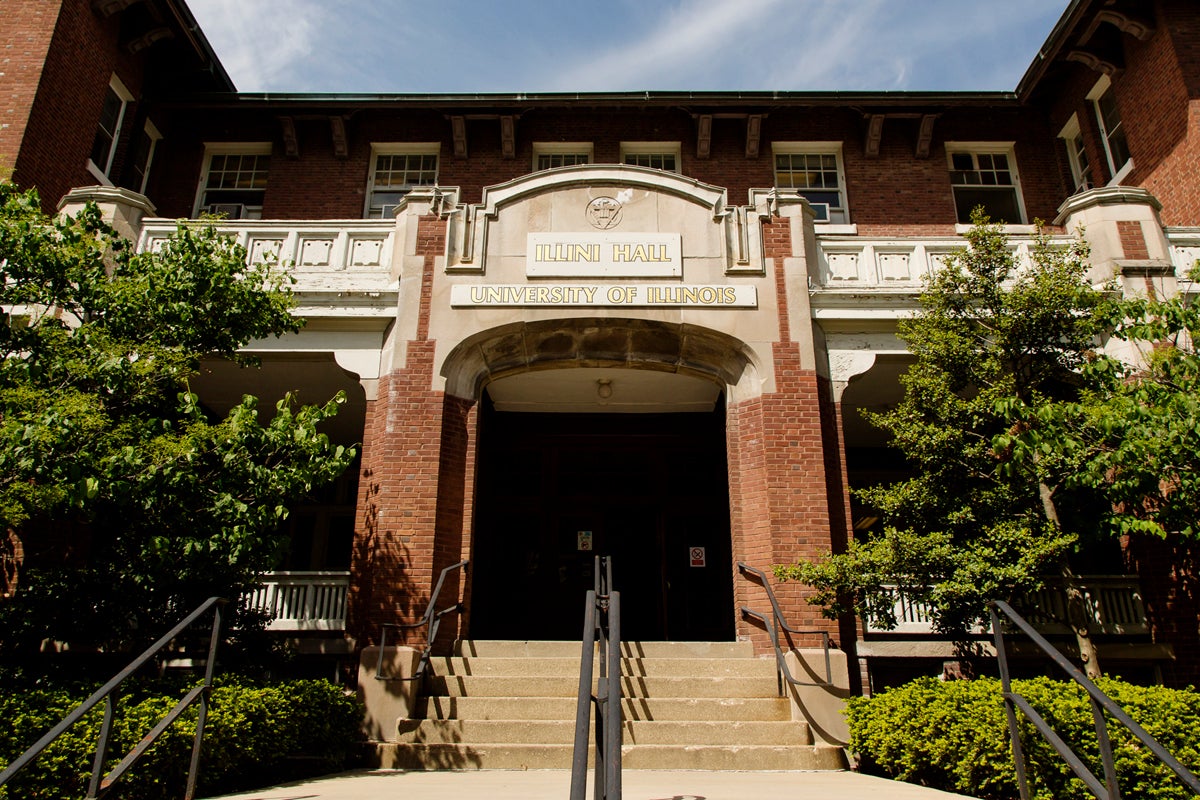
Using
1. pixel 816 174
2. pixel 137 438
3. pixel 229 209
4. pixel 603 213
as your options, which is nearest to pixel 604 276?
pixel 603 213

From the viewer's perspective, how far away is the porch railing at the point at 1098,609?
10.1m

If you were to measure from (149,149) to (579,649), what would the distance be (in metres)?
13.9

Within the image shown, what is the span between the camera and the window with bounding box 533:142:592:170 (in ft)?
54.3

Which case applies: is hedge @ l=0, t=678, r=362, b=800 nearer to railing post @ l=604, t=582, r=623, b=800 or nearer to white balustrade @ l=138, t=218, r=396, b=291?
railing post @ l=604, t=582, r=623, b=800

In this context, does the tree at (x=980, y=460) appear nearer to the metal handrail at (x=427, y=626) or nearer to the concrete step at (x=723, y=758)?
the concrete step at (x=723, y=758)

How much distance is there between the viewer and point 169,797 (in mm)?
6004

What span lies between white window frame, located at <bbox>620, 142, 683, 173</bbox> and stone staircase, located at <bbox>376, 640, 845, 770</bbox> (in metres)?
10.5

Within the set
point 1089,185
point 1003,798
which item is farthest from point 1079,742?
point 1089,185

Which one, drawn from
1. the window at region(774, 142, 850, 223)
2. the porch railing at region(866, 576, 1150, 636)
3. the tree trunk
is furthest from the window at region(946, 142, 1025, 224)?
the tree trunk

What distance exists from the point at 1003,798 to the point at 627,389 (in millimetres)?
8783

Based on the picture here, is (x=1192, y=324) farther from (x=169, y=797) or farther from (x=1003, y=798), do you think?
(x=169, y=797)

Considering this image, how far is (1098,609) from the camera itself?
10.5m

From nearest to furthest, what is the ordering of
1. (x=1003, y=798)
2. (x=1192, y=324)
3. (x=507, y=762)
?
1. (x=1003, y=798)
2. (x=507, y=762)
3. (x=1192, y=324)

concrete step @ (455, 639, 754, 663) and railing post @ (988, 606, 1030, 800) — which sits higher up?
concrete step @ (455, 639, 754, 663)
